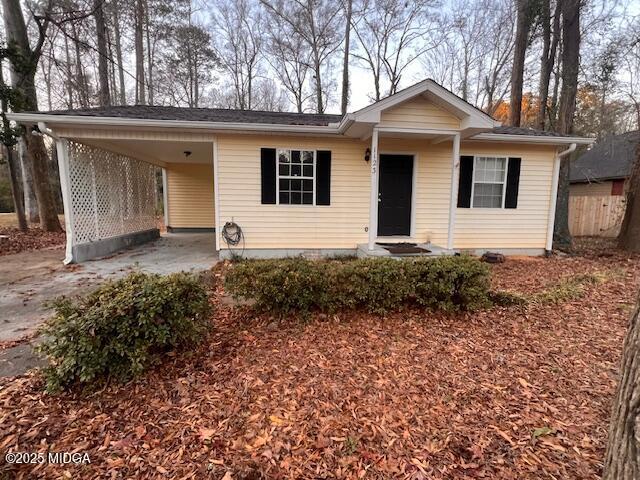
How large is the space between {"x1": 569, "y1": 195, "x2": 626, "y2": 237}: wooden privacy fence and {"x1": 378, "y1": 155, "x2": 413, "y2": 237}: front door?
9.74 m

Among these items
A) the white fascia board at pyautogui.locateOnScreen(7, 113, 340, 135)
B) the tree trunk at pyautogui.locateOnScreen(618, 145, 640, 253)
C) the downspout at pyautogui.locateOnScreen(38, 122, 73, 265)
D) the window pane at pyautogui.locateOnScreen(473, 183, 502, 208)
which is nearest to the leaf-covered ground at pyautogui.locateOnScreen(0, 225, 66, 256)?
the downspout at pyautogui.locateOnScreen(38, 122, 73, 265)

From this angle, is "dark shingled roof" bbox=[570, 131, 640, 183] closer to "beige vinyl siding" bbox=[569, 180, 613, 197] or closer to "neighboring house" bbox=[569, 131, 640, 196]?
"neighboring house" bbox=[569, 131, 640, 196]

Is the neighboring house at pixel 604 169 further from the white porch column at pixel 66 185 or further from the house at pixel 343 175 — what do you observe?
the white porch column at pixel 66 185

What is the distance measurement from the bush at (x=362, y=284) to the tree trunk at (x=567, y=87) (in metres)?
6.40

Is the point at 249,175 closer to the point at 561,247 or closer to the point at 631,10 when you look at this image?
the point at 561,247

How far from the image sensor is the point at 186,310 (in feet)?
8.88

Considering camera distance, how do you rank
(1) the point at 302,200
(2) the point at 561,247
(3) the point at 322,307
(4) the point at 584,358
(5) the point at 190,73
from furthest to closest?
(5) the point at 190,73, (2) the point at 561,247, (1) the point at 302,200, (3) the point at 322,307, (4) the point at 584,358

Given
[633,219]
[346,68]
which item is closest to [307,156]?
[633,219]

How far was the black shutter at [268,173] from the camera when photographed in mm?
6668

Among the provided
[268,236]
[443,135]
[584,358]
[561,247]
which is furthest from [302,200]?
[561,247]

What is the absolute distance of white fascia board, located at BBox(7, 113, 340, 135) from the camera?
5.59 m

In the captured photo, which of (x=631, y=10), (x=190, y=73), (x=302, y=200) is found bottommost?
(x=302, y=200)

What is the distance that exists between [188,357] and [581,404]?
10.2 feet

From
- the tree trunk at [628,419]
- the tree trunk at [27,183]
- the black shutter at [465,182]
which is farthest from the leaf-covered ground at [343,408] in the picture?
the tree trunk at [27,183]
